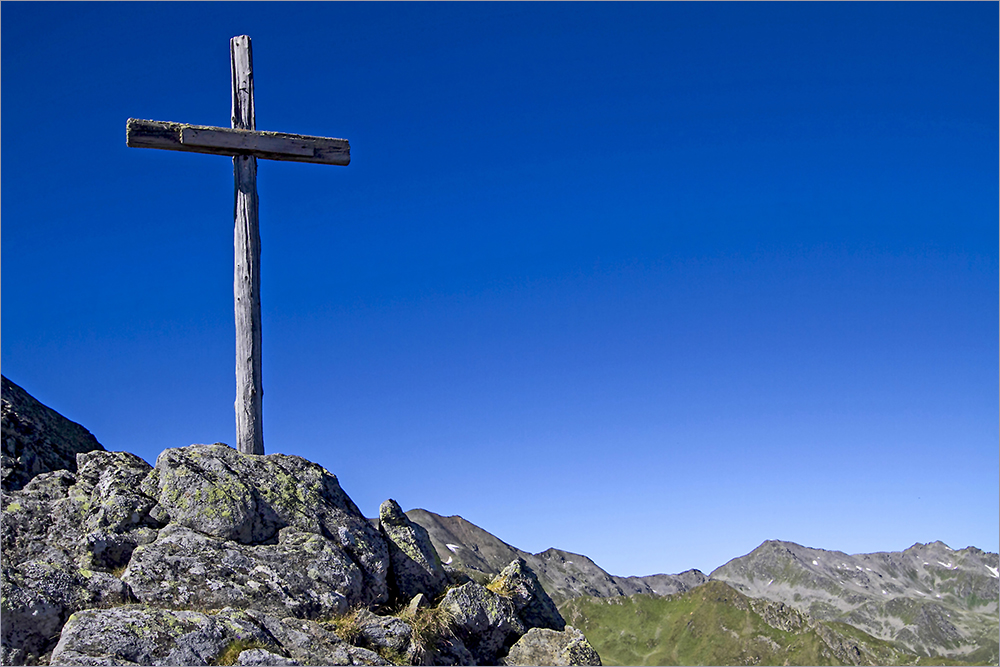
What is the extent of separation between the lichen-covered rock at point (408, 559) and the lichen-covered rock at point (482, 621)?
2.42 ft

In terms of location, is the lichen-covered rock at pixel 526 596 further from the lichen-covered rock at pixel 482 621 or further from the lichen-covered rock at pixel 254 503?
the lichen-covered rock at pixel 254 503

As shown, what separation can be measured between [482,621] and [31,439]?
10.9 metres

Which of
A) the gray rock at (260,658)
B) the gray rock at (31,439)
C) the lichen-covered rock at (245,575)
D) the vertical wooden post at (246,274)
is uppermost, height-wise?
the vertical wooden post at (246,274)

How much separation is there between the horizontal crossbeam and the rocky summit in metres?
6.86

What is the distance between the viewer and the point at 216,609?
1573 cm

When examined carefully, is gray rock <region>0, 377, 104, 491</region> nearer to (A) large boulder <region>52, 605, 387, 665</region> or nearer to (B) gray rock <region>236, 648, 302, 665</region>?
(A) large boulder <region>52, 605, 387, 665</region>

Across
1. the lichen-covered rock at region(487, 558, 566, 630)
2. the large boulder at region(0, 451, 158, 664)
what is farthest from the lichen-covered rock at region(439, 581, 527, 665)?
the large boulder at region(0, 451, 158, 664)

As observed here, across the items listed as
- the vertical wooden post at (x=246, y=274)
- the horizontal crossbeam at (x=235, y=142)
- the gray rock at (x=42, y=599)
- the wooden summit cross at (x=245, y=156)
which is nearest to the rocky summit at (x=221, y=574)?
the gray rock at (x=42, y=599)

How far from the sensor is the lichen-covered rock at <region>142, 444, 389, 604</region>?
17859 millimetres

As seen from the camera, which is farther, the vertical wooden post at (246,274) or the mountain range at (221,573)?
the vertical wooden post at (246,274)

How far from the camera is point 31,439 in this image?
20391 millimetres

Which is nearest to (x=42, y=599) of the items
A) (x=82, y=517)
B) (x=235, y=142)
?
(x=82, y=517)

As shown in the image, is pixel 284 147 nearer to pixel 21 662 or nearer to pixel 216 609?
pixel 216 609

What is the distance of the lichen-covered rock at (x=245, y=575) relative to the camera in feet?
52.6
